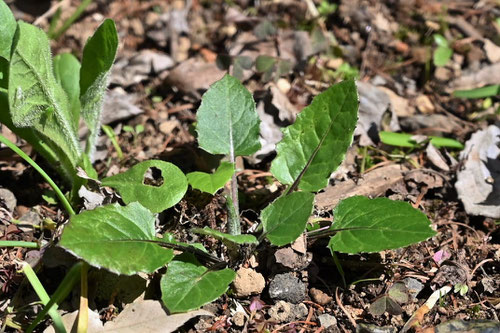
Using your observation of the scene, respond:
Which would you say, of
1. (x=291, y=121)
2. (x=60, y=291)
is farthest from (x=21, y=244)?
(x=291, y=121)

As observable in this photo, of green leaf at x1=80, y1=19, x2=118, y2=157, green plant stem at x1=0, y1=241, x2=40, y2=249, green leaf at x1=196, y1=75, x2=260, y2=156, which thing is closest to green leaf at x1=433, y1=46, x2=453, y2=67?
green leaf at x1=196, y1=75, x2=260, y2=156

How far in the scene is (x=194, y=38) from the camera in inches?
154

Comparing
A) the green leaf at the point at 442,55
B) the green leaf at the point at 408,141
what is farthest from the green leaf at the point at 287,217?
the green leaf at the point at 442,55

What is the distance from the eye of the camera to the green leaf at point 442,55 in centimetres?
374

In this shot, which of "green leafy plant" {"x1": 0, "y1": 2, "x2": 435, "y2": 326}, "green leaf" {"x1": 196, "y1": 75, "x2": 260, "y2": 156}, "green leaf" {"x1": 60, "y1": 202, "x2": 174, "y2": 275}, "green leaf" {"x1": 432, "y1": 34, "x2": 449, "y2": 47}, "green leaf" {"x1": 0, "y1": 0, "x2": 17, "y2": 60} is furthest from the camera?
"green leaf" {"x1": 432, "y1": 34, "x2": 449, "y2": 47}

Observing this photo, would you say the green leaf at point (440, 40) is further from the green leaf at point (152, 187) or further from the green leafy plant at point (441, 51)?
the green leaf at point (152, 187)

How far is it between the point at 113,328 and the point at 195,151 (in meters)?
1.14

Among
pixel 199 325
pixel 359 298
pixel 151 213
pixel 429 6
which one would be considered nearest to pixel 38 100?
pixel 151 213

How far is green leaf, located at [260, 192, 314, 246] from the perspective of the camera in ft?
7.22

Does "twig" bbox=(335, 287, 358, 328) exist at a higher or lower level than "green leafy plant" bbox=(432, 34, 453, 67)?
lower

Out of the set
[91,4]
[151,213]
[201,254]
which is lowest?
[201,254]

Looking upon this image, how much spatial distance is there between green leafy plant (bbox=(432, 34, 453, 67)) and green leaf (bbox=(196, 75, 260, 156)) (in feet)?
5.49

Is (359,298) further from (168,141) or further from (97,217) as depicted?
(168,141)

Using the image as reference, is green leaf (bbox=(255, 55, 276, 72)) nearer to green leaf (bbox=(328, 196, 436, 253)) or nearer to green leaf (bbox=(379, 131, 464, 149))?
green leaf (bbox=(379, 131, 464, 149))
